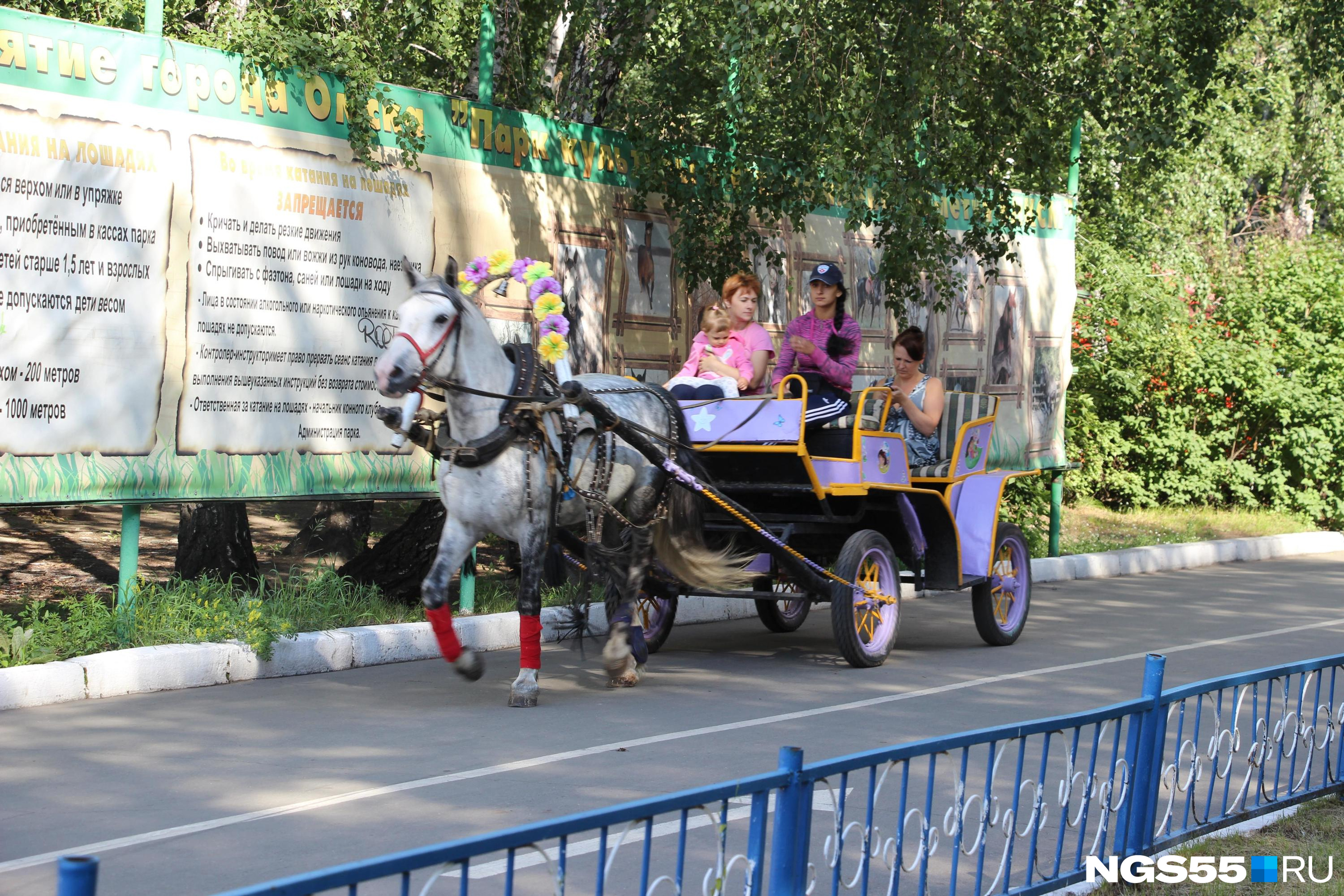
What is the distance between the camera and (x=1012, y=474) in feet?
36.5

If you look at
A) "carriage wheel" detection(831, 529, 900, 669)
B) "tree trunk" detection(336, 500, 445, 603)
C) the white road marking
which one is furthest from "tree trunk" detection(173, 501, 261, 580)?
the white road marking

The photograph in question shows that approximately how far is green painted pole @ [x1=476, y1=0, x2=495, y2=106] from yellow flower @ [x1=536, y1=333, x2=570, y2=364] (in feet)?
10.8

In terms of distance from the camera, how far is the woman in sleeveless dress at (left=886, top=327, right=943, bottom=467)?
10.6 metres

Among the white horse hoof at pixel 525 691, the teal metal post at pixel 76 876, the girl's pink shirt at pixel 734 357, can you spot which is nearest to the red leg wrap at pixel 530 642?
the white horse hoof at pixel 525 691

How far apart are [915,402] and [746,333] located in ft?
4.95

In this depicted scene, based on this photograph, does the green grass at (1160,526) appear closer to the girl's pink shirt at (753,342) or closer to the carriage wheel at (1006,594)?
the carriage wheel at (1006,594)

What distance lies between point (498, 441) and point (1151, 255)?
20.0 meters

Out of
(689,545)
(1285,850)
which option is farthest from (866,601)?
(1285,850)

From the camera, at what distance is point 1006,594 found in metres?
11.2

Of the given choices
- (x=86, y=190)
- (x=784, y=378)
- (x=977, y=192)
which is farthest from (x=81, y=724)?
(x=977, y=192)

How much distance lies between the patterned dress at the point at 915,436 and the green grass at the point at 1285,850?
4599 millimetres

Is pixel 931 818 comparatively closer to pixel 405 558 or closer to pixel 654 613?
pixel 654 613

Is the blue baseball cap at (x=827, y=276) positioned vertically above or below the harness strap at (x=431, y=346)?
above

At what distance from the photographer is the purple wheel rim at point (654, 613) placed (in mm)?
10203
